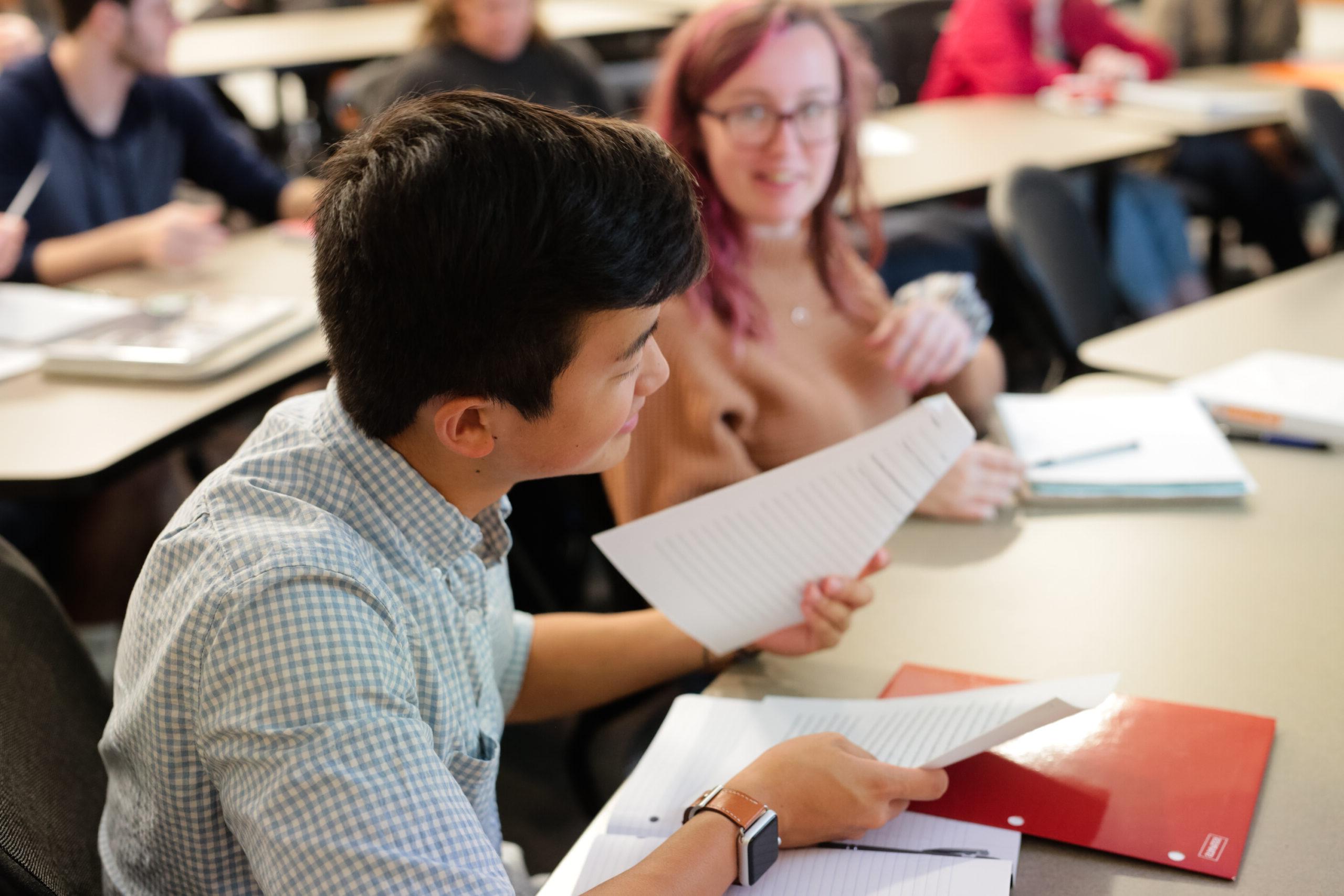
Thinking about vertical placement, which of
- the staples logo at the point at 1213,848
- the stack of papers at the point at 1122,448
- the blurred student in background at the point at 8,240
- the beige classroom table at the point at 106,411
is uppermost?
the blurred student in background at the point at 8,240

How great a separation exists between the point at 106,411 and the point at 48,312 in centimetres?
41

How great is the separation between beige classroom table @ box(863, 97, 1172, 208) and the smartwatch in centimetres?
196

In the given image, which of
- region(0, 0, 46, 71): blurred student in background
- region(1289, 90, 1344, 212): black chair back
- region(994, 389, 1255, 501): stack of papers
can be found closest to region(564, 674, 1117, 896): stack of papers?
region(994, 389, 1255, 501): stack of papers

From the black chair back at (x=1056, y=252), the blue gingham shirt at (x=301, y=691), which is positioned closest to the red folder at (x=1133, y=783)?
the blue gingham shirt at (x=301, y=691)

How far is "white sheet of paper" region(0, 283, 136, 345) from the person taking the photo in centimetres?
185

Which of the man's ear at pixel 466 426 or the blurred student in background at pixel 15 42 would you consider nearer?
the man's ear at pixel 466 426

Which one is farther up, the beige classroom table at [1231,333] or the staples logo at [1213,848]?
the staples logo at [1213,848]

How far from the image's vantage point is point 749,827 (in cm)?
80

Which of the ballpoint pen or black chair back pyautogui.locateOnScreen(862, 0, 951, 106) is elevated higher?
black chair back pyautogui.locateOnScreen(862, 0, 951, 106)

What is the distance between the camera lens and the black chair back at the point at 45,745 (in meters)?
0.79

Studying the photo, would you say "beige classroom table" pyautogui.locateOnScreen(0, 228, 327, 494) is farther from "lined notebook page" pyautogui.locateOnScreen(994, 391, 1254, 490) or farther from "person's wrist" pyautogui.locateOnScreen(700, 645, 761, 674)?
"lined notebook page" pyautogui.locateOnScreen(994, 391, 1254, 490)

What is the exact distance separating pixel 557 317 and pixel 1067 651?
1.91 feet

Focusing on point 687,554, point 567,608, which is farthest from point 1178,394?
point 567,608

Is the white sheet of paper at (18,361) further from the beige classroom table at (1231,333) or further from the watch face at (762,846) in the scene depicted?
the beige classroom table at (1231,333)
